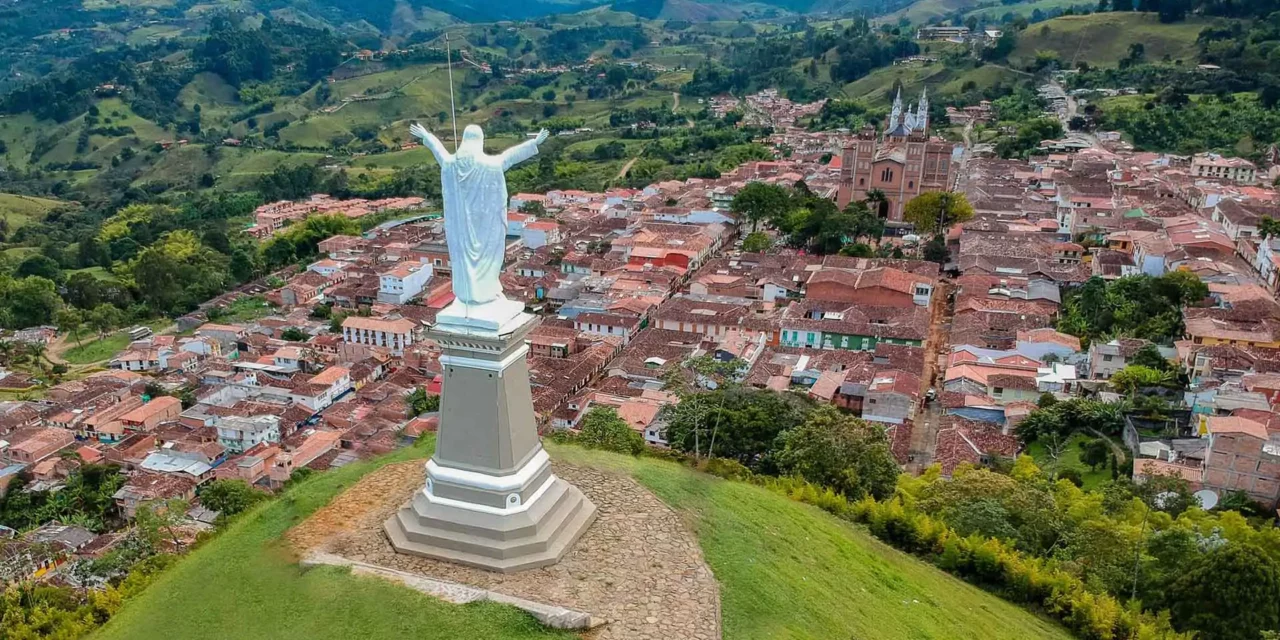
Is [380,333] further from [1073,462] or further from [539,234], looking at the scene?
[1073,462]

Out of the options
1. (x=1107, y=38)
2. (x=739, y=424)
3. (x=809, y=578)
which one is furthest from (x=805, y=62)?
(x=809, y=578)

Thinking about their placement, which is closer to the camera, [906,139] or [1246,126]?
[906,139]

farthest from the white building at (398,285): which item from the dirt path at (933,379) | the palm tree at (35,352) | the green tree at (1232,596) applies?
the green tree at (1232,596)

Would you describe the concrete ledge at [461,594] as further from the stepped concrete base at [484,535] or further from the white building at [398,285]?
the white building at [398,285]

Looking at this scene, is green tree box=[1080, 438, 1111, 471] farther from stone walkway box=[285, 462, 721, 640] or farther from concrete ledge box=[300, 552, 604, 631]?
concrete ledge box=[300, 552, 604, 631]

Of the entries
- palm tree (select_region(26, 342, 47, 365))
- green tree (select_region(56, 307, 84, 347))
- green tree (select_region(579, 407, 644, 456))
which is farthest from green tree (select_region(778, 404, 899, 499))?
green tree (select_region(56, 307, 84, 347))

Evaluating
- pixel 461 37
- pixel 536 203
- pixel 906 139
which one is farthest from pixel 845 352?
pixel 461 37

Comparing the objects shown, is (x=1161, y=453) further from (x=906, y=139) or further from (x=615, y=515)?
(x=906, y=139)

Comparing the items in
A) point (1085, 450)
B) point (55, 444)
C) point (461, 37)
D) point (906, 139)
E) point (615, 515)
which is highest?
point (461, 37)
